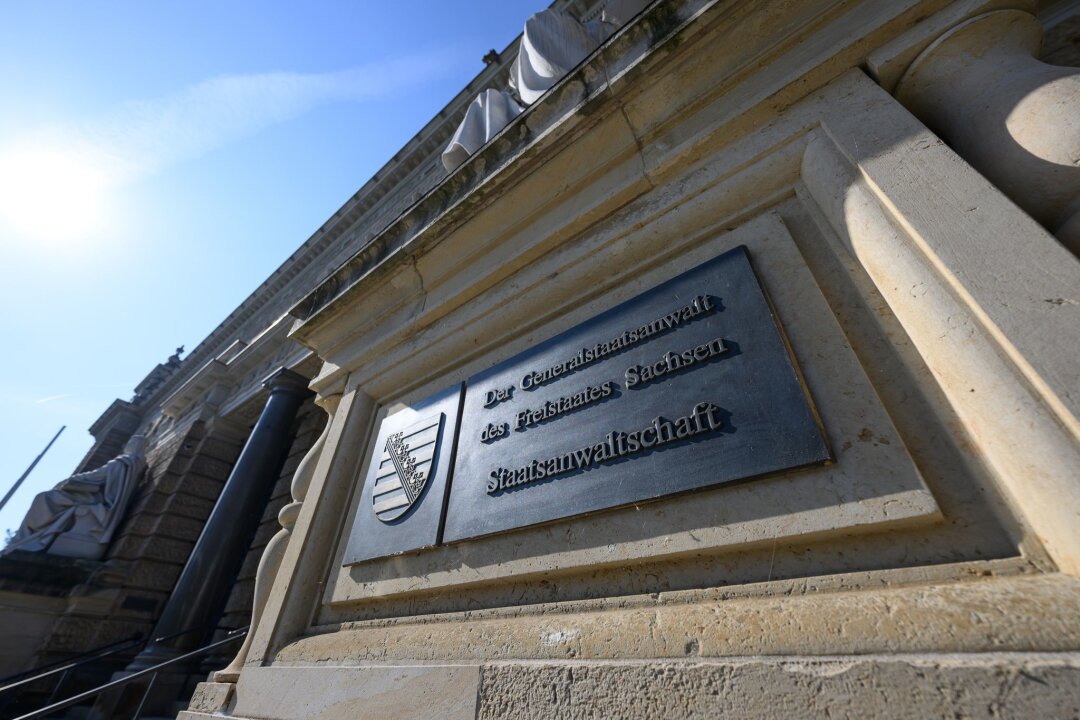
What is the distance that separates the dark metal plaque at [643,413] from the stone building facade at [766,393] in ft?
0.13

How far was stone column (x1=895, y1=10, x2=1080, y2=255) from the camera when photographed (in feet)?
4.18

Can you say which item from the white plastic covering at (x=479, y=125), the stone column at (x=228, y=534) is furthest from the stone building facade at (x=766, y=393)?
the stone column at (x=228, y=534)

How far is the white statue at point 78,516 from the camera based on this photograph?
712 centimetres

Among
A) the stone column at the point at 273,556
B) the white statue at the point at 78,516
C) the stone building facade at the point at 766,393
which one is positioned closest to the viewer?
the stone building facade at the point at 766,393

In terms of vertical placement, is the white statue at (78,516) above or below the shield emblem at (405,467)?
above

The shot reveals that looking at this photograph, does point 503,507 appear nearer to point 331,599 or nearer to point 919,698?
point 331,599

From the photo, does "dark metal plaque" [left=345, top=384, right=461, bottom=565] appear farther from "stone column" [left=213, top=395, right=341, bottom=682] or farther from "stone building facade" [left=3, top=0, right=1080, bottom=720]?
"stone column" [left=213, top=395, right=341, bottom=682]

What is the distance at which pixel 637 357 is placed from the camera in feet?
6.26

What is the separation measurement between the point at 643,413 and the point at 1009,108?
153 cm

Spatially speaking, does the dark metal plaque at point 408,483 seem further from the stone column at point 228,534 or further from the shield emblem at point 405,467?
the stone column at point 228,534

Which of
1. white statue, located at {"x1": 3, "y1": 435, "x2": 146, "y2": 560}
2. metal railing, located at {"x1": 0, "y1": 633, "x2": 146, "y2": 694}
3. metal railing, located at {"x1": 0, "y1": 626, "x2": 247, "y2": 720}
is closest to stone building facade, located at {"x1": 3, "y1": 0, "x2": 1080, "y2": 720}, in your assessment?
metal railing, located at {"x1": 0, "y1": 626, "x2": 247, "y2": 720}

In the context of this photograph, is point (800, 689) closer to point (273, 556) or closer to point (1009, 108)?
point (1009, 108)

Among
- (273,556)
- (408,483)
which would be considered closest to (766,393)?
(408,483)

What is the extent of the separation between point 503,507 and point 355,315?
2346mm
